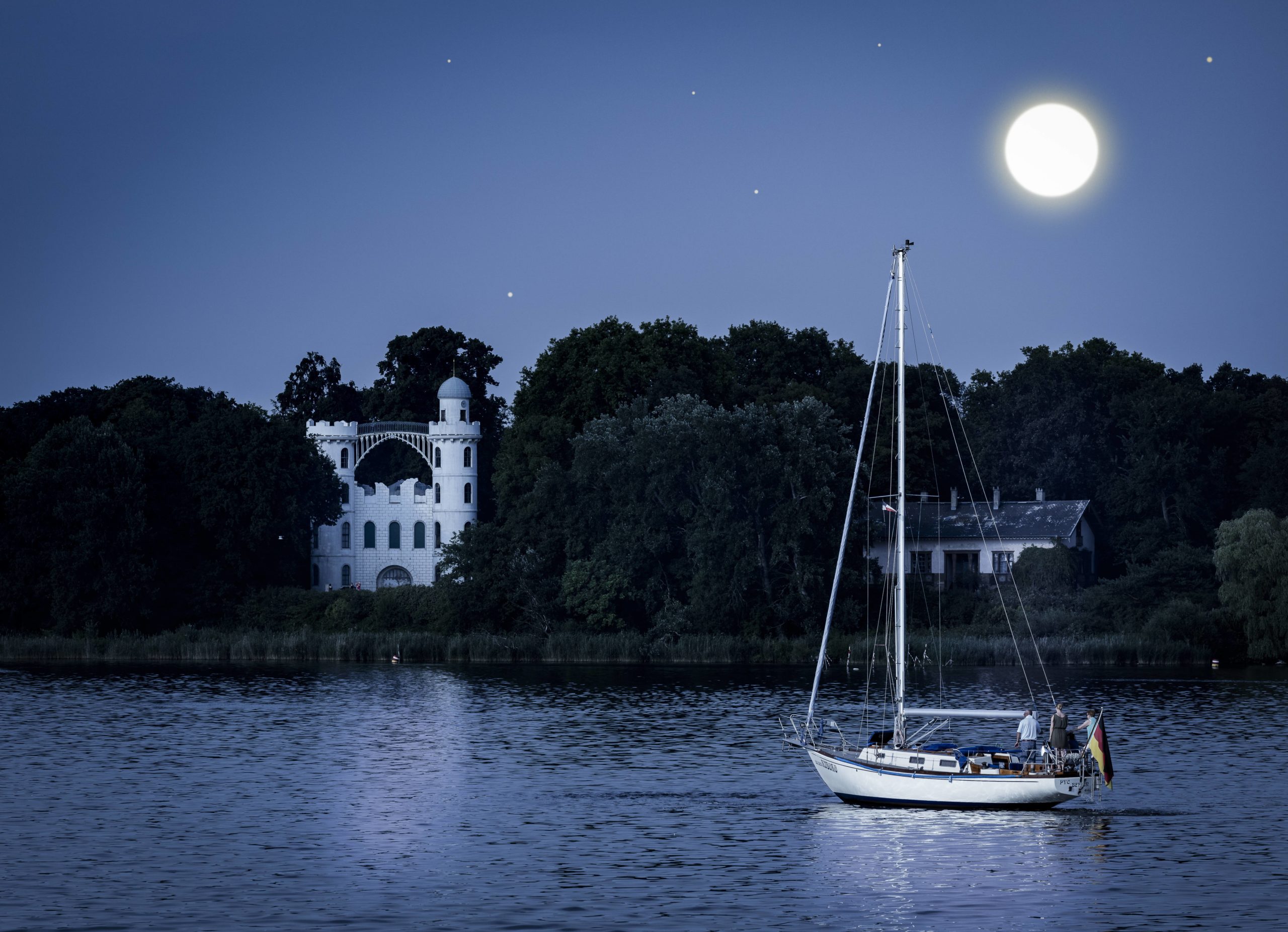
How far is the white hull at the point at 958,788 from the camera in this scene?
38.3 meters

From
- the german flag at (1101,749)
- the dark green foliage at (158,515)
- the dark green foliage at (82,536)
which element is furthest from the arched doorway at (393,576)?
the german flag at (1101,749)

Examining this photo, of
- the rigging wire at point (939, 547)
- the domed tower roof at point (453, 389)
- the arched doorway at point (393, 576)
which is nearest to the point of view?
the rigging wire at point (939, 547)

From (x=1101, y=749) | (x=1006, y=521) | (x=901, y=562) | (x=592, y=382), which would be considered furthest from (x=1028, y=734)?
(x=592, y=382)

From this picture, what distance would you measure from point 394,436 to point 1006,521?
154 feet

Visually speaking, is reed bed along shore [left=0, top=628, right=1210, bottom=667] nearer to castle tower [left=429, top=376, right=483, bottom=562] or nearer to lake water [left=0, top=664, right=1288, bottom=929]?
lake water [left=0, top=664, right=1288, bottom=929]

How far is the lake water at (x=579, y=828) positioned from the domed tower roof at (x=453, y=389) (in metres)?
57.0

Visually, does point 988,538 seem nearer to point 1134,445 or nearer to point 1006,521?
point 1006,521

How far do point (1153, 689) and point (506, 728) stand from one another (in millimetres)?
31852

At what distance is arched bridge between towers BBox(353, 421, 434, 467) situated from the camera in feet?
406

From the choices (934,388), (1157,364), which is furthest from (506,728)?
(1157,364)

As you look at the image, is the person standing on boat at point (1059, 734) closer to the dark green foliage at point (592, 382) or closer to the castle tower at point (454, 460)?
the dark green foliage at point (592, 382)

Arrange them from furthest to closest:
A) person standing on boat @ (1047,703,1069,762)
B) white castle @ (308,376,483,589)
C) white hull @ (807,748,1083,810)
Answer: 1. white castle @ (308,376,483,589)
2. person standing on boat @ (1047,703,1069,762)
3. white hull @ (807,748,1083,810)

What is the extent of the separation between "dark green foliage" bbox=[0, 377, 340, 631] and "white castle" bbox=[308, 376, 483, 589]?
8.50 metres

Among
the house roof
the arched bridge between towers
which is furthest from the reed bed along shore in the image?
the arched bridge between towers
